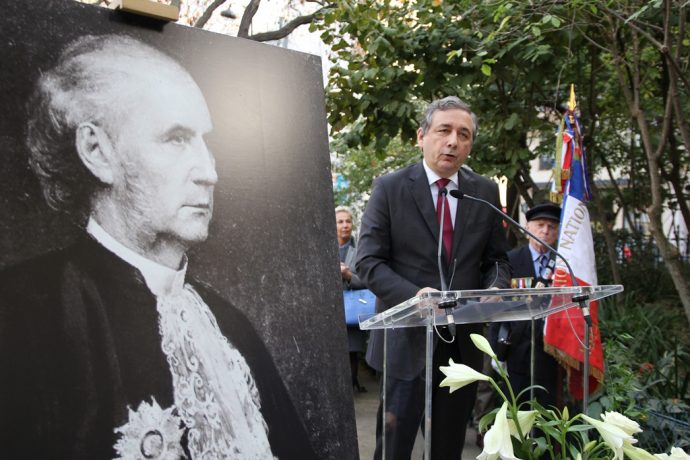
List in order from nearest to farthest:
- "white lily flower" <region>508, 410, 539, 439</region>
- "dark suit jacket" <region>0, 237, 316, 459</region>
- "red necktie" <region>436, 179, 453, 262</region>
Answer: "dark suit jacket" <region>0, 237, 316, 459</region>, "white lily flower" <region>508, 410, 539, 439</region>, "red necktie" <region>436, 179, 453, 262</region>

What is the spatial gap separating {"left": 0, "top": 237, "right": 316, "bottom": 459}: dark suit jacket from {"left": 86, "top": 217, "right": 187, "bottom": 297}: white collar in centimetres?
2

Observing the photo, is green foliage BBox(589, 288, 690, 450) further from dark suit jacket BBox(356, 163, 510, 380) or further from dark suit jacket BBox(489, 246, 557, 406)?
dark suit jacket BBox(356, 163, 510, 380)

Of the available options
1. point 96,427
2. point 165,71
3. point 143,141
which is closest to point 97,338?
point 96,427

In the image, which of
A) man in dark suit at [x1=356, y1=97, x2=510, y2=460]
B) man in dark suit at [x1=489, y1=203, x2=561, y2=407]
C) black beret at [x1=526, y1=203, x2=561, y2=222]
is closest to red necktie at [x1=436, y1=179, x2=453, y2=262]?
man in dark suit at [x1=356, y1=97, x2=510, y2=460]

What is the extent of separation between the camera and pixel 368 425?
19.5 ft

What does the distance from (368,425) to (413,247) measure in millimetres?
3345

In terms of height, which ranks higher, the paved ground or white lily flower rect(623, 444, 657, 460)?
white lily flower rect(623, 444, 657, 460)

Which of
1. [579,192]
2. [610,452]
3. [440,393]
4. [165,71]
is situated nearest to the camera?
[610,452]

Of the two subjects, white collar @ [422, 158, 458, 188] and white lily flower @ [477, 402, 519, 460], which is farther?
white collar @ [422, 158, 458, 188]

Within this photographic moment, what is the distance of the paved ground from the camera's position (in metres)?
5.18

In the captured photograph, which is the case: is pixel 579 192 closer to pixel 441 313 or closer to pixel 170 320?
pixel 441 313

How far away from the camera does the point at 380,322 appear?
2.45 metres

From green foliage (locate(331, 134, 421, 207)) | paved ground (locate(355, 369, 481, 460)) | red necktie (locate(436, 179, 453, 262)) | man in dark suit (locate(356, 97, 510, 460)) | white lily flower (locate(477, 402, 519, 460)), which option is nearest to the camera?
white lily flower (locate(477, 402, 519, 460))

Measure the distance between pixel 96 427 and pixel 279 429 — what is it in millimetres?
626
